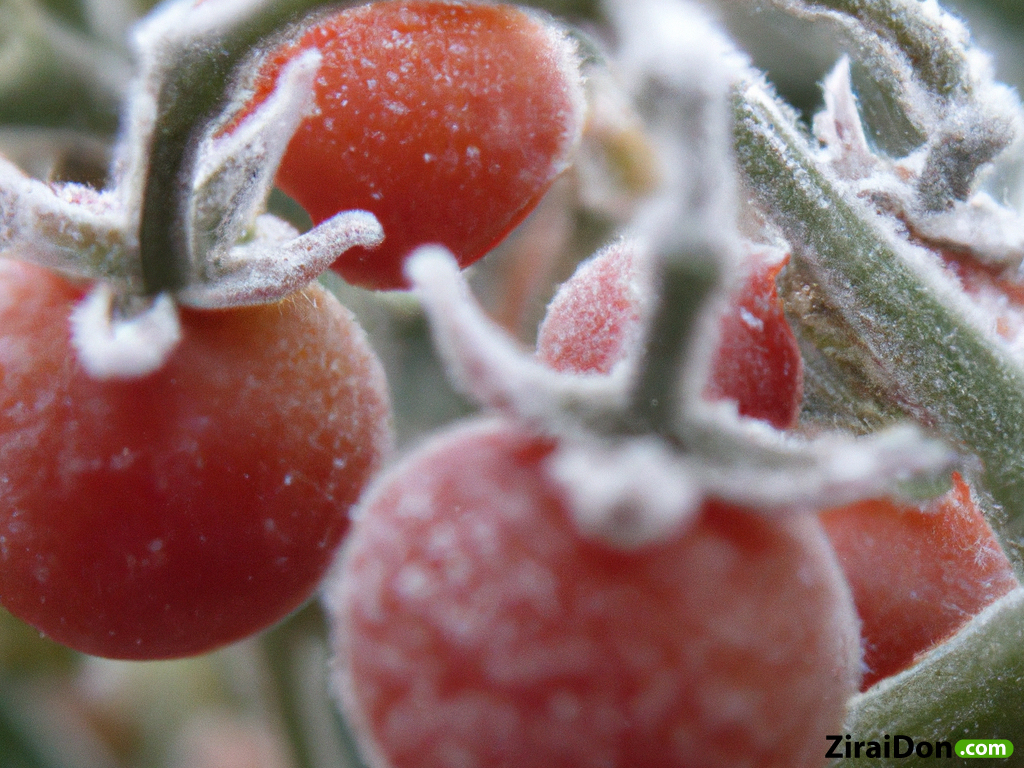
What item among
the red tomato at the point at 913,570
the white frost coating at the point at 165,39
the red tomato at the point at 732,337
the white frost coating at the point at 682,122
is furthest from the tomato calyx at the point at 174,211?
the red tomato at the point at 913,570

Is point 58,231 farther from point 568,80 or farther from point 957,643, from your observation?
point 957,643

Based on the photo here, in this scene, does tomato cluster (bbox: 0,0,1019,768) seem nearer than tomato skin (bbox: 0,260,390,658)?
Yes

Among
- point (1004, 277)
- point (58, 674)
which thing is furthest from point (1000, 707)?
point (58, 674)

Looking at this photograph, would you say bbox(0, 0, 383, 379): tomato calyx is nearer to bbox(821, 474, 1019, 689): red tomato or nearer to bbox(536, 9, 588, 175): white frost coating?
bbox(536, 9, 588, 175): white frost coating

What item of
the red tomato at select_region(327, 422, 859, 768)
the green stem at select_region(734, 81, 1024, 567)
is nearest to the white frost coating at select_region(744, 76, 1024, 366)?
the green stem at select_region(734, 81, 1024, 567)

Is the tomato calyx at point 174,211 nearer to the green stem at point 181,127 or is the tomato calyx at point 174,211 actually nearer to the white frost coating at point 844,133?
the green stem at point 181,127

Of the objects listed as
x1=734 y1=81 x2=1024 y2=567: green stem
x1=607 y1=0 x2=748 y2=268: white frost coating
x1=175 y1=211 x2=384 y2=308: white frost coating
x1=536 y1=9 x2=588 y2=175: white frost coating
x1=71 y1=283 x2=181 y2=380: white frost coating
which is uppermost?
x1=607 y1=0 x2=748 y2=268: white frost coating

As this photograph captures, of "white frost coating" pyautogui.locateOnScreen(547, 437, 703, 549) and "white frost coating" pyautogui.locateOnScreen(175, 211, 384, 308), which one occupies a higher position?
"white frost coating" pyautogui.locateOnScreen(547, 437, 703, 549)
